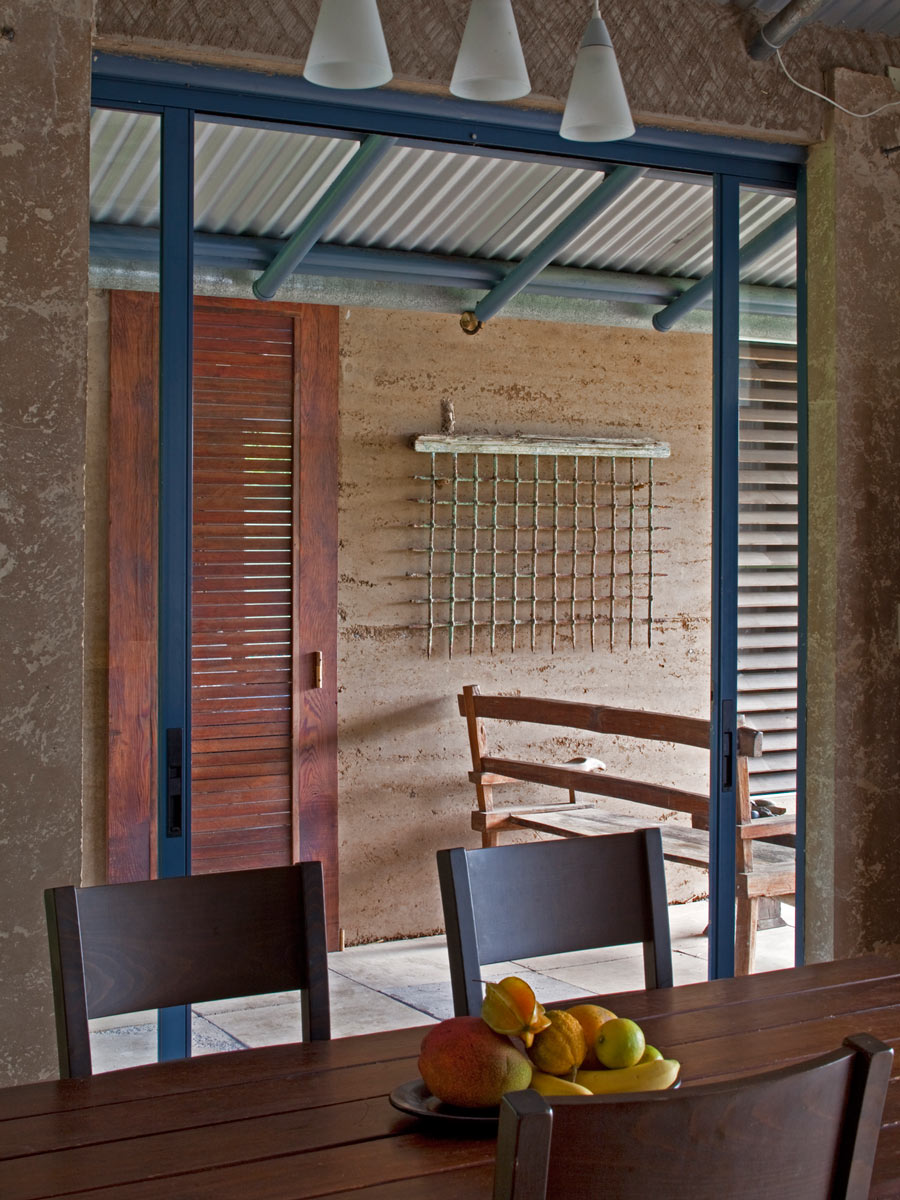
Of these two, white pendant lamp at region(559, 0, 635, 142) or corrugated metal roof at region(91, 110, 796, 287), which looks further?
corrugated metal roof at region(91, 110, 796, 287)

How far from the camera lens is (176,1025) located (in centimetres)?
263

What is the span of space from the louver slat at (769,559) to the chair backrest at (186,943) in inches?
70.5

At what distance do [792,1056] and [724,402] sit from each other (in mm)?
2033

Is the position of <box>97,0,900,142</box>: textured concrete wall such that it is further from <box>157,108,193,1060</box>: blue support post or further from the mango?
the mango

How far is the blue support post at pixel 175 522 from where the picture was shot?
103 inches

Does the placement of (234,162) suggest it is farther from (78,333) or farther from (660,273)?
(660,273)

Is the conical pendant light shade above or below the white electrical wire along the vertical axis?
below

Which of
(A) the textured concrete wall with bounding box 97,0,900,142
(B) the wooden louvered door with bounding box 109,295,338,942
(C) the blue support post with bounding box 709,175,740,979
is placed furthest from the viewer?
(B) the wooden louvered door with bounding box 109,295,338,942

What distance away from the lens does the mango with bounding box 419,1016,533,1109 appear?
1.22 meters

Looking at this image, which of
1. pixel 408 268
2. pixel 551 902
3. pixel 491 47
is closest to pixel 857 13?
pixel 408 268

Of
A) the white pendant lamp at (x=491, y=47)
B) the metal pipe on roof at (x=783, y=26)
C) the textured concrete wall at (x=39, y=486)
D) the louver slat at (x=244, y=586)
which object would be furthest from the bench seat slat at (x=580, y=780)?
the white pendant lamp at (x=491, y=47)

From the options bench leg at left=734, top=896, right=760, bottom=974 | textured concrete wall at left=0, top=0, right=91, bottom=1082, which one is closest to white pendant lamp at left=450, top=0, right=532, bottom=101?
textured concrete wall at left=0, top=0, right=91, bottom=1082

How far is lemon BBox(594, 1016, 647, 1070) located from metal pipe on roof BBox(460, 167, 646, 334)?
96.9 inches

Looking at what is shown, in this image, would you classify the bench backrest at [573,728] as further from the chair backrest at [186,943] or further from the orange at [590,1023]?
the orange at [590,1023]
